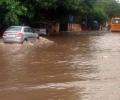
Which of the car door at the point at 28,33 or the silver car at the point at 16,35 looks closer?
the silver car at the point at 16,35

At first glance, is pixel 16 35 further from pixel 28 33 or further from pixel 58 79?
pixel 58 79

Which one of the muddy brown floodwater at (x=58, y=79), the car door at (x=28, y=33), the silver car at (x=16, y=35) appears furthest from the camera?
the car door at (x=28, y=33)

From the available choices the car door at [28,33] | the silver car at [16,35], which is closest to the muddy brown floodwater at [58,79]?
the silver car at [16,35]

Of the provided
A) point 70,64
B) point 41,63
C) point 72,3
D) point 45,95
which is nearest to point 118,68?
point 70,64

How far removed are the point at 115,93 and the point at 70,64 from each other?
298 inches

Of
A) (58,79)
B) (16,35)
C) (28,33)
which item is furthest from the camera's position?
(28,33)

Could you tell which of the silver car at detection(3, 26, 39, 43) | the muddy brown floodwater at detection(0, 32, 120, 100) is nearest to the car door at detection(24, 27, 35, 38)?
the silver car at detection(3, 26, 39, 43)

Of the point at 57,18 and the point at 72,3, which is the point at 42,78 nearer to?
the point at 72,3

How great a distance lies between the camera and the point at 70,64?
19.1m

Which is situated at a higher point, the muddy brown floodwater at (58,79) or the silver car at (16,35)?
the silver car at (16,35)

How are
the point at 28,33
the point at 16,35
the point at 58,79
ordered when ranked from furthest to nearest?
the point at 28,33 < the point at 16,35 < the point at 58,79

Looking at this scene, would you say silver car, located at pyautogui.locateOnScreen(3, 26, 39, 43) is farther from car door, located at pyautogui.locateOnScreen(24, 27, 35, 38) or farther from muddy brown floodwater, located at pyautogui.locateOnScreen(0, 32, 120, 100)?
muddy brown floodwater, located at pyautogui.locateOnScreen(0, 32, 120, 100)

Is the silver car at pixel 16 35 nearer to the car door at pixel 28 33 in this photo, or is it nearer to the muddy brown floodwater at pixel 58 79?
the car door at pixel 28 33

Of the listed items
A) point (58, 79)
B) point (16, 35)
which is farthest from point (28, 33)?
point (58, 79)
